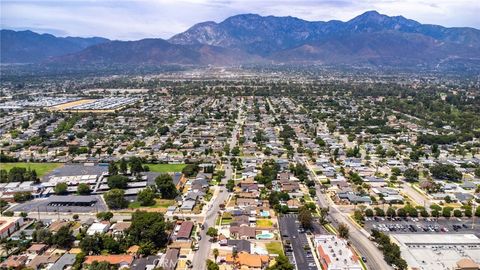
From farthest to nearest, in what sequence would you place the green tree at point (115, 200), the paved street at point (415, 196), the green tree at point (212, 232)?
the paved street at point (415, 196) < the green tree at point (115, 200) < the green tree at point (212, 232)

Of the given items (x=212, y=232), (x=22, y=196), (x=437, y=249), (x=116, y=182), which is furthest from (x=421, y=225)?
(x=22, y=196)

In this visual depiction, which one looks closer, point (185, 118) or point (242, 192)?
point (242, 192)

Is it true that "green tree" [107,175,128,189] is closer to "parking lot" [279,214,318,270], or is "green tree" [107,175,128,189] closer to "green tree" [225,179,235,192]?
"green tree" [225,179,235,192]

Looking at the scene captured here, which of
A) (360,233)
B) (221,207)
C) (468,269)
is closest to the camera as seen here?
(468,269)

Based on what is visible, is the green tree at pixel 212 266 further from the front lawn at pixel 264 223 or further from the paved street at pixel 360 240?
the paved street at pixel 360 240

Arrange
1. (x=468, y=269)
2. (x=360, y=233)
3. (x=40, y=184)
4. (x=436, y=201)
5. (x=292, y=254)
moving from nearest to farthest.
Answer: (x=468, y=269) < (x=292, y=254) < (x=360, y=233) < (x=436, y=201) < (x=40, y=184)

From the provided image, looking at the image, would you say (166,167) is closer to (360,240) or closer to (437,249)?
(360,240)

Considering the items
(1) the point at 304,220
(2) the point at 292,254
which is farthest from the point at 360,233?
(2) the point at 292,254

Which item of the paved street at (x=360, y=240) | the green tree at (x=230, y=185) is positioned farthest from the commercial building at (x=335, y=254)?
the green tree at (x=230, y=185)

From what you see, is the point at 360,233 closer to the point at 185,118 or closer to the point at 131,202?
the point at 131,202
